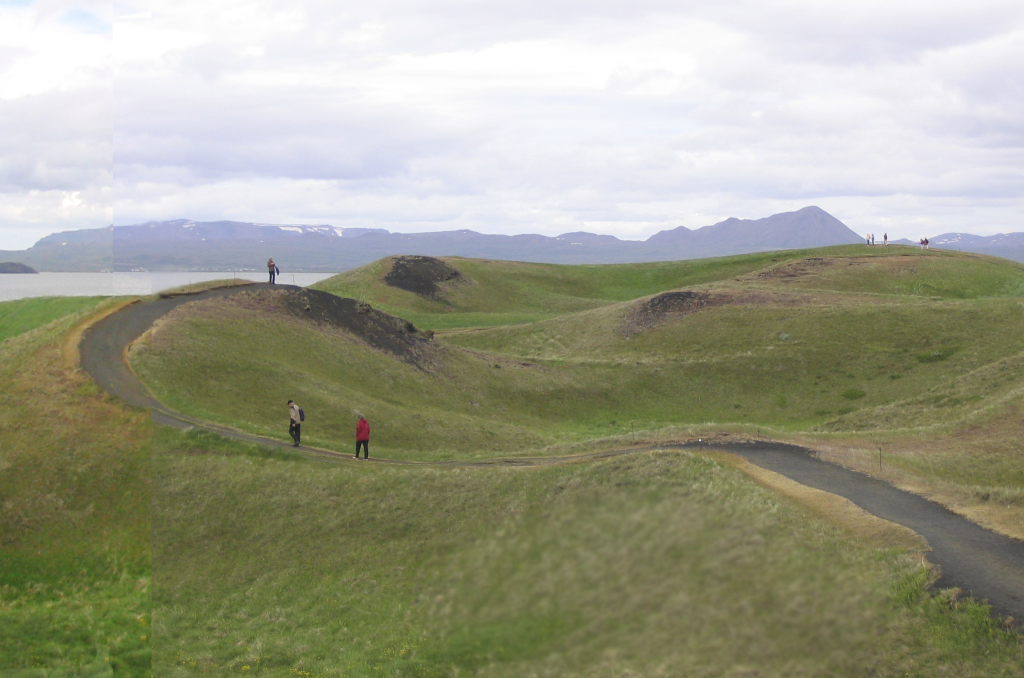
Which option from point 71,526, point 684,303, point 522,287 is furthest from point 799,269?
point 71,526

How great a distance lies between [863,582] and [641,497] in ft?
15.8

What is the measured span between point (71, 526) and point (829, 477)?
950 inches

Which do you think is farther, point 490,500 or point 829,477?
point 829,477

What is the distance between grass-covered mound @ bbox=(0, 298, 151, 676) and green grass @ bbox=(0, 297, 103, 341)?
2544 centimetres

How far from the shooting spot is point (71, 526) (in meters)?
23.2

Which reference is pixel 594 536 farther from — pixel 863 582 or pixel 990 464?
pixel 990 464

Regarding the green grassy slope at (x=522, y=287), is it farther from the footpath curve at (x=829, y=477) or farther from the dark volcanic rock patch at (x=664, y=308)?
the footpath curve at (x=829, y=477)

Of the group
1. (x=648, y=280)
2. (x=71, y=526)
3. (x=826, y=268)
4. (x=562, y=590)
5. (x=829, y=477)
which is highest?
(x=826, y=268)

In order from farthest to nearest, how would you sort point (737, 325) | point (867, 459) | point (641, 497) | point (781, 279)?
point (781, 279)
point (737, 325)
point (867, 459)
point (641, 497)

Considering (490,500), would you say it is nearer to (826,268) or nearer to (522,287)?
(826,268)

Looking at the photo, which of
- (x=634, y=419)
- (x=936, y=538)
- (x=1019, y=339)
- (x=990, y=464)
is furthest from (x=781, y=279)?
(x=936, y=538)

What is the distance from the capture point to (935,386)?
149 feet

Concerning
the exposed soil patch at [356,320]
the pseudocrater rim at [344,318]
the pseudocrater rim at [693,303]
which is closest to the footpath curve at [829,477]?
the pseudocrater rim at [344,318]

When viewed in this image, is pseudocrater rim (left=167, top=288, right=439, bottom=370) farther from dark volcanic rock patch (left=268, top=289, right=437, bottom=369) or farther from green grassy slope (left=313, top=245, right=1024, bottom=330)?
green grassy slope (left=313, top=245, right=1024, bottom=330)
